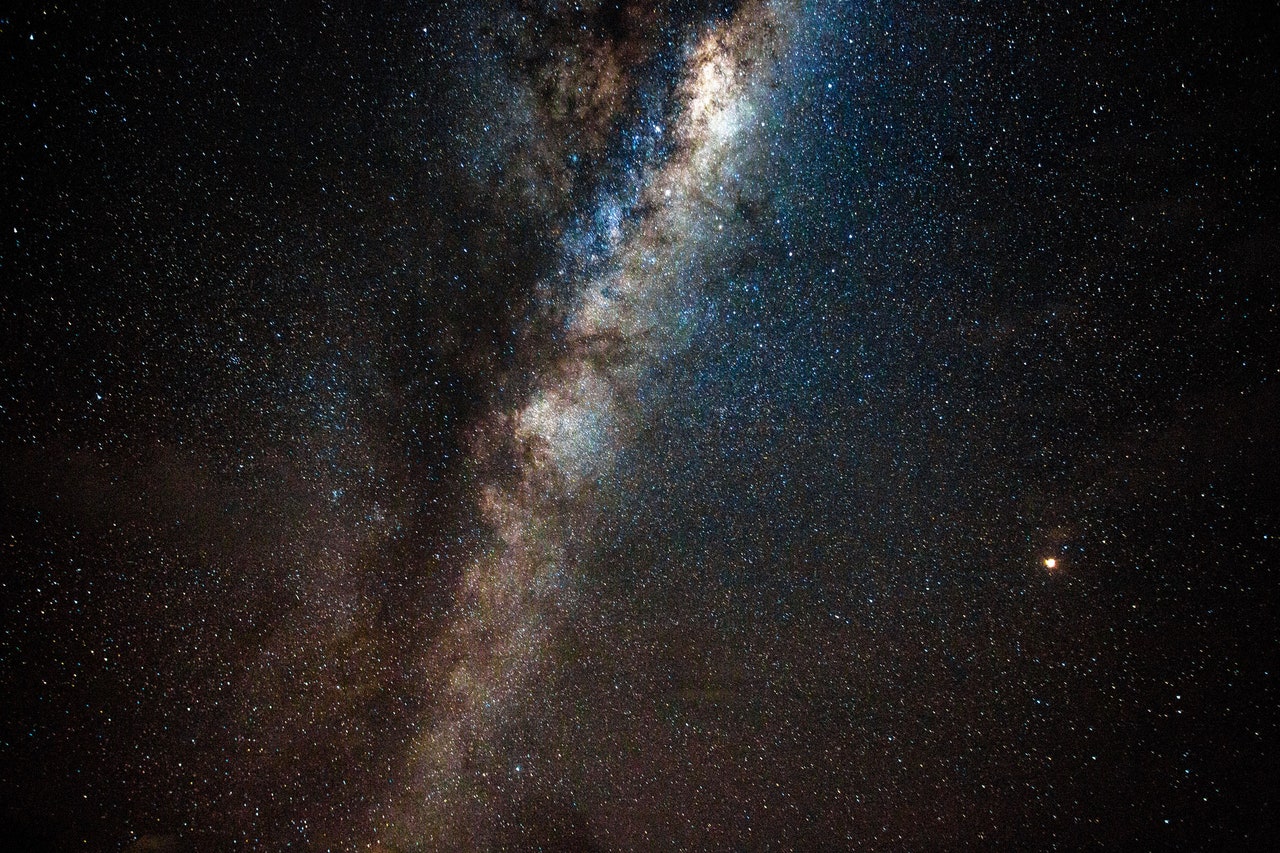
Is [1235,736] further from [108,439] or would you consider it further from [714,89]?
[108,439]

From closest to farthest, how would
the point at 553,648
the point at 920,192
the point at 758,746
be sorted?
the point at 920,192 < the point at 758,746 < the point at 553,648

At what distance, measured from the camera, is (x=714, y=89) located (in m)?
1.65

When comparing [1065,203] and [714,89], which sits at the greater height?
[714,89]

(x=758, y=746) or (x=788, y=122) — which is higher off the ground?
(x=788, y=122)

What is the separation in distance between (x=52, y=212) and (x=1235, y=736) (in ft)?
13.9

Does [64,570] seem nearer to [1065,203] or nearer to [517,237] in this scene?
[517,237]

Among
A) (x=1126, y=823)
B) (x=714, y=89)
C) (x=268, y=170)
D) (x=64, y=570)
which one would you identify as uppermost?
(x=268, y=170)

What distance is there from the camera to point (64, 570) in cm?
152

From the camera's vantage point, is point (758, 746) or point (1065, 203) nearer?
point (1065, 203)

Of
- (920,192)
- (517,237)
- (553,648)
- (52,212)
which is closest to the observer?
(52,212)

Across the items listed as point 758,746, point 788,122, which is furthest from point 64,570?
point 788,122

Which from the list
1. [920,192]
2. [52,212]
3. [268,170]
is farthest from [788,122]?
[52,212]

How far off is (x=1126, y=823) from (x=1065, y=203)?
232 cm

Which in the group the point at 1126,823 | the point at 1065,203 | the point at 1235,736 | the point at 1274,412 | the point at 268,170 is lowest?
the point at 1126,823
